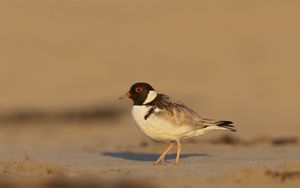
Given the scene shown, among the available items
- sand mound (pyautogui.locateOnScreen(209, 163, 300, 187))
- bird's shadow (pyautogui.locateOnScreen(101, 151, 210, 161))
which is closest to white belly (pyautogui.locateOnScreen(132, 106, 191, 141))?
bird's shadow (pyautogui.locateOnScreen(101, 151, 210, 161))

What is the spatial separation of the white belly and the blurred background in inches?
131

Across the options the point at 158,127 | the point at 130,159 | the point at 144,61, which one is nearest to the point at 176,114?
the point at 158,127

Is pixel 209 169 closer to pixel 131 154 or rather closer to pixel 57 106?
pixel 131 154

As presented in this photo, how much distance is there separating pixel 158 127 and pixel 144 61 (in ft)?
65.4

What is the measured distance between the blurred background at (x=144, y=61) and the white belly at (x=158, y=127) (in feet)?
10.9

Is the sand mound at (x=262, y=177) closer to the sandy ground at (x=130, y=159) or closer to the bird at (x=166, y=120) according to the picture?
the sandy ground at (x=130, y=159)

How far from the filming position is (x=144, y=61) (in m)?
32.2

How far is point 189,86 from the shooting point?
28.4m

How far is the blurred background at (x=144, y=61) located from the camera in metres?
22.1

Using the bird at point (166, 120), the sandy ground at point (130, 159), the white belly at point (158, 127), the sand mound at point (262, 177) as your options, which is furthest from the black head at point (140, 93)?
the sand mound at point (262, 177)

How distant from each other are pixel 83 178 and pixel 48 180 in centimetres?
45

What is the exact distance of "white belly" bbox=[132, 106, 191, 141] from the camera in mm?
12305

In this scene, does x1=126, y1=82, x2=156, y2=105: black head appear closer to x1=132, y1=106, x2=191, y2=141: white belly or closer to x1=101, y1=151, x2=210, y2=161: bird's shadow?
x1=132, y1=106, x2=191, y2=141: white belly

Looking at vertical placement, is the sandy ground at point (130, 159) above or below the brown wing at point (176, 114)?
below
